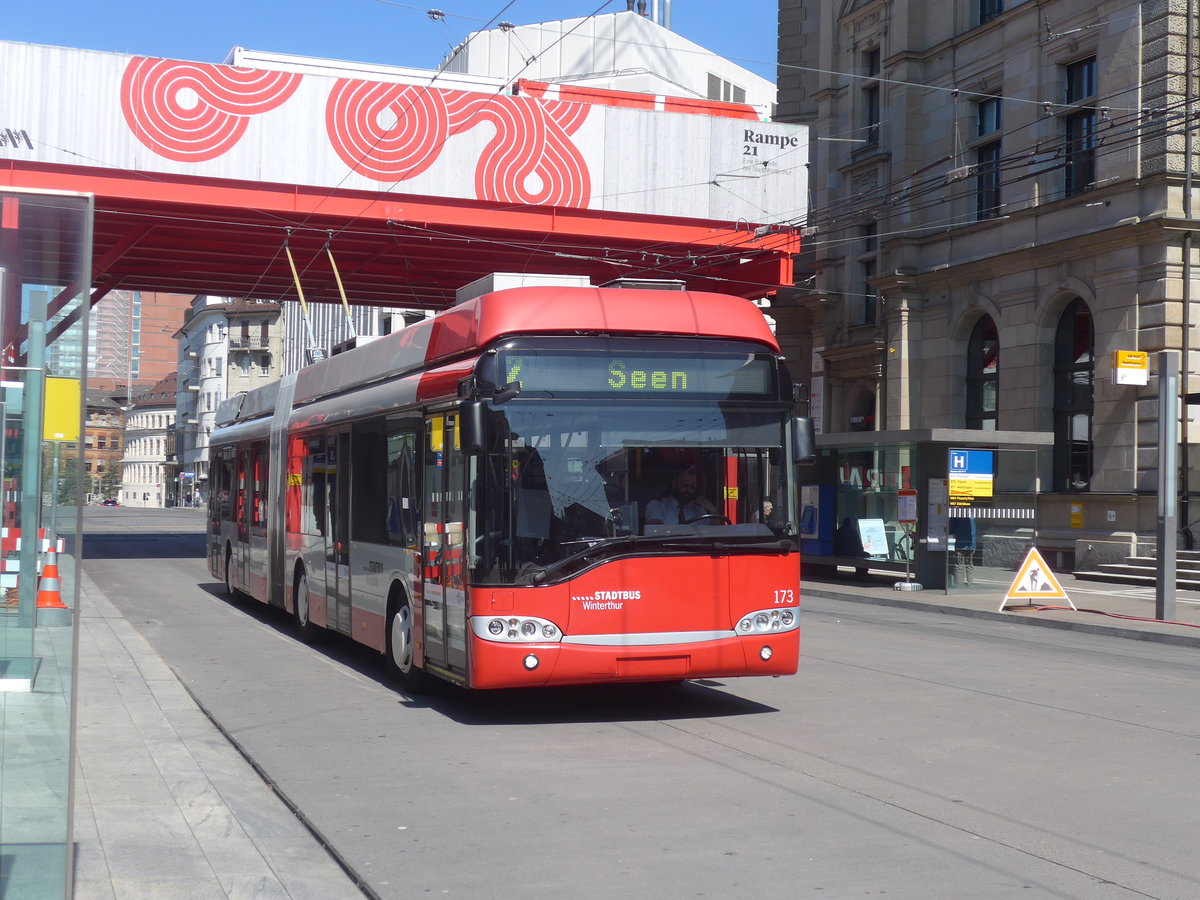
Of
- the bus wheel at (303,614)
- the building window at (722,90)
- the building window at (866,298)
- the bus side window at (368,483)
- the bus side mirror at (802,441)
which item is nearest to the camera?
the bus side mirror at (802,441)

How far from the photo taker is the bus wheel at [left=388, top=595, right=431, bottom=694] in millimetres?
10906

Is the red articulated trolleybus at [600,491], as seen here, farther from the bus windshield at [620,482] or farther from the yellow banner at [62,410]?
the yellow banner at [62,410]

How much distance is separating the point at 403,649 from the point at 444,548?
1.64 meters

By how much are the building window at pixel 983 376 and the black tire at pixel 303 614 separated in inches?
876

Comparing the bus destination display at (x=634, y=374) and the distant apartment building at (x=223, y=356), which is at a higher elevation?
the distant apartment building at (x=223, y=356)

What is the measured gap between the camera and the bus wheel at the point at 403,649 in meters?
10.9

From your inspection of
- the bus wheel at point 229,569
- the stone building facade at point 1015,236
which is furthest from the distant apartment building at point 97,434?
the stone building facade at point 1015,236

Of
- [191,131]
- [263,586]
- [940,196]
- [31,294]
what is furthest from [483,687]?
[940,196]

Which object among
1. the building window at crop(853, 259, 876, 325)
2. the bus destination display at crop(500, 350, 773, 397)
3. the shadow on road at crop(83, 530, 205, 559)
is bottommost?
the shadow on road at crop(83, 530, 205, 559)

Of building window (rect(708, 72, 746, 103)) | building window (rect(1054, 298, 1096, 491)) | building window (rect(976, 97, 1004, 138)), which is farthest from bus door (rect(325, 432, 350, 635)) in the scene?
building window (rect(708, 72, 746, 103))

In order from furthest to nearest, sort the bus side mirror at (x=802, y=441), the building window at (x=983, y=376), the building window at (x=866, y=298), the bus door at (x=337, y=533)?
the building window at (x=866, y=298) < the building window at (x=983, y=376) < the bus door at (x=337, y=533) < the bus side mirror at (x=802, y=441)

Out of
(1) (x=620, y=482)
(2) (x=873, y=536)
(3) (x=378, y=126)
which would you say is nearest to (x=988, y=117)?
(2) (x=873, y=536)

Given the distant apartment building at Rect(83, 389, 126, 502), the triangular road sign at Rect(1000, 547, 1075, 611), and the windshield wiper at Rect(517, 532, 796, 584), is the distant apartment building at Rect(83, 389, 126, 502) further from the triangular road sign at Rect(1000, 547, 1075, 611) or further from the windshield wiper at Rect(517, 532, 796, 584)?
the triangular road sign at Rect(1000, 547, 1075, 611)

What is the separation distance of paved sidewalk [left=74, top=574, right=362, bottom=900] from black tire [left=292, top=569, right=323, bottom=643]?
4.71m
